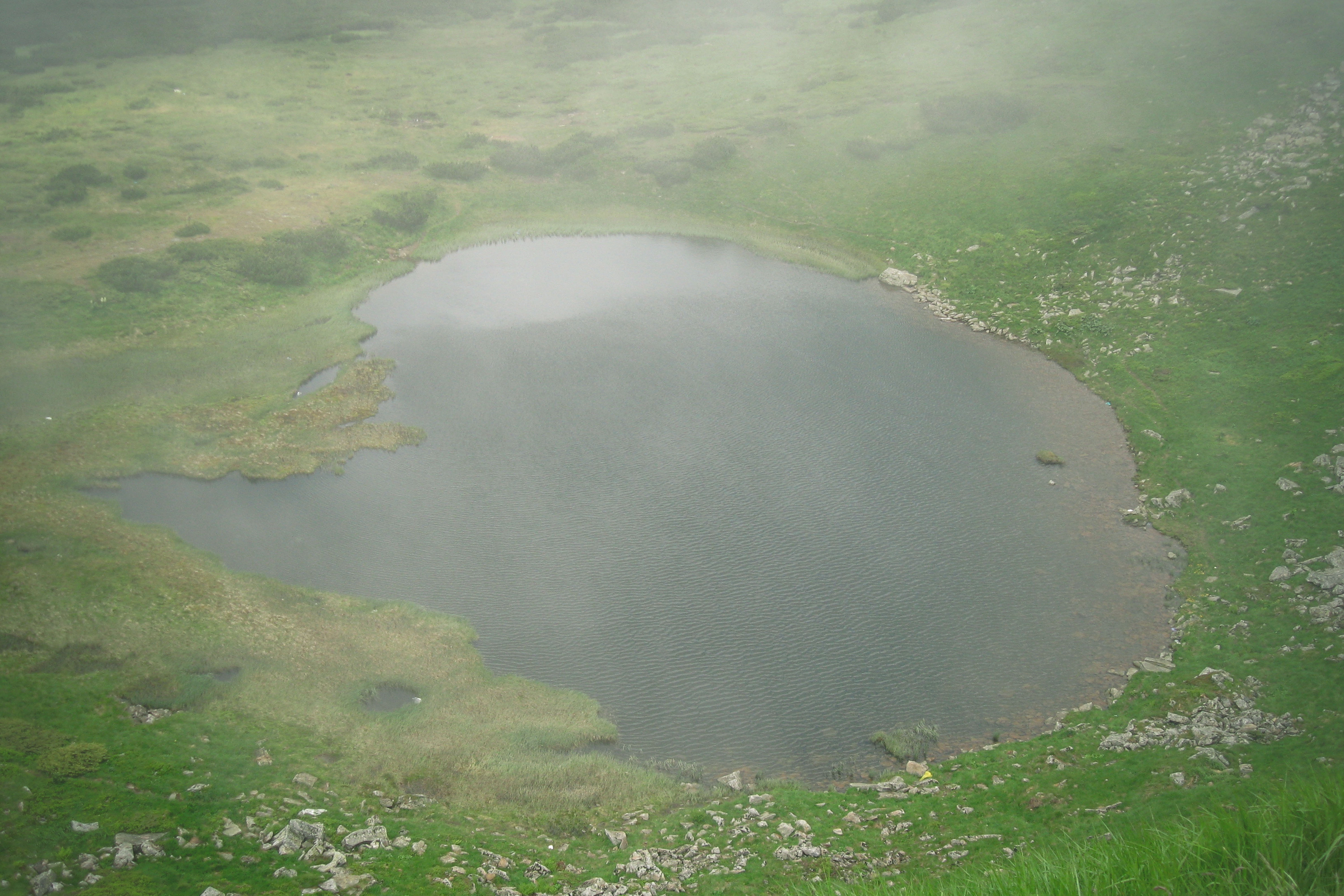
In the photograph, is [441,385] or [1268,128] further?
[1268,128]

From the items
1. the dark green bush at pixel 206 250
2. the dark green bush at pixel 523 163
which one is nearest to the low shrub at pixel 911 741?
the dark green bush at pixel 206 250

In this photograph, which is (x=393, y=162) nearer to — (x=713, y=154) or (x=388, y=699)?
(x=713, y=154)

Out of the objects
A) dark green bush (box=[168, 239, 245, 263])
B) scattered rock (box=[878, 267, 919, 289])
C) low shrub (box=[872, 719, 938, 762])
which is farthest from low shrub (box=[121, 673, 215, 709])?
scattered rock (box=[878, 267, 919, 289])

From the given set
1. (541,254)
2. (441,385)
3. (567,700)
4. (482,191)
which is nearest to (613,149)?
(482,191)

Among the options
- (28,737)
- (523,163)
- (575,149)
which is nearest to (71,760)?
(28,737)

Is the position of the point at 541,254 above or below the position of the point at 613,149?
below

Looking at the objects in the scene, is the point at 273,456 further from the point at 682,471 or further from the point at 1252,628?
the point at 1252,628

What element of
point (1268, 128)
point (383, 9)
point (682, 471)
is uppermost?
point (383, 9)

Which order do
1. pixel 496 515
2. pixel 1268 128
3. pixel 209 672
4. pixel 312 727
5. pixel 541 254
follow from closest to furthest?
pixel 312 727 < pixel 209 672 < pixel 496 515 < pixel 1268 128 < pixel 541 254
